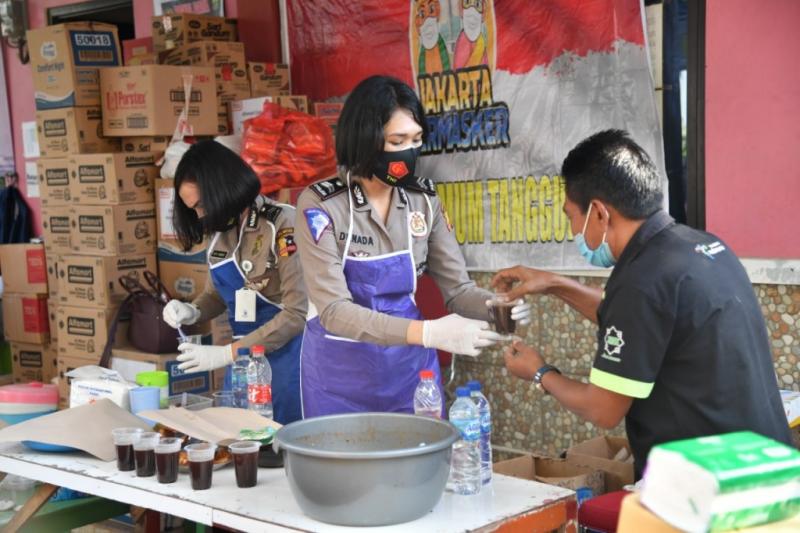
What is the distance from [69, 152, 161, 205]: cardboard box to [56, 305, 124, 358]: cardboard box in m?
0.61

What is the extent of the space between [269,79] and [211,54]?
35 centimetres

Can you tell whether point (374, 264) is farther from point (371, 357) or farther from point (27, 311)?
point (27, 311)

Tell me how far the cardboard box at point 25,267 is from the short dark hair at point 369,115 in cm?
407

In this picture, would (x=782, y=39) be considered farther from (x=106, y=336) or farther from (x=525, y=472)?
(x=106, y=336)

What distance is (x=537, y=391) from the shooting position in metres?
4.68

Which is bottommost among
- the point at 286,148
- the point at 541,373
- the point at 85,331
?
the point at 85,331

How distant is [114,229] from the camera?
5.47 meters

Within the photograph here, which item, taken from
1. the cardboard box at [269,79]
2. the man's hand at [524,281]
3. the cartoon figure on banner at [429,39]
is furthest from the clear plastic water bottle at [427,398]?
the cardboard box at [269,79]

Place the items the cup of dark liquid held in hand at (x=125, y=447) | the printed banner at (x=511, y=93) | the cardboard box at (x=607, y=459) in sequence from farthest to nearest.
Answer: the printed banner at (x=511, y=93) → the cardboard box at (x=607, y=459) → the cup of dark liquid held in hand at (x=125, y=447)

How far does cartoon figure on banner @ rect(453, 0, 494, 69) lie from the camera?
4738 millimetres

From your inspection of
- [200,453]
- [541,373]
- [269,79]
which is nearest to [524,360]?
[541,373]

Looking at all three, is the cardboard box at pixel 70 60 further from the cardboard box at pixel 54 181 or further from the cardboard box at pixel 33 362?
the cardboard box at pixel 33 362

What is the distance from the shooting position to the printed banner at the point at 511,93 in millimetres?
4230

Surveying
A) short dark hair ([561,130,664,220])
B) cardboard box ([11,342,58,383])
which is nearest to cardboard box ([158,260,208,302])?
cardboard box ([11,342,58,383])
